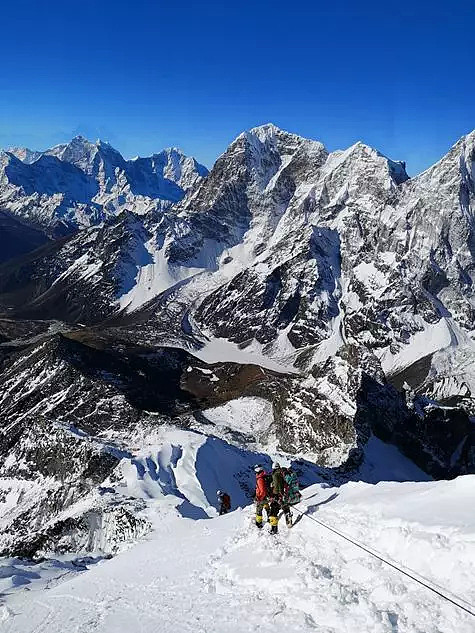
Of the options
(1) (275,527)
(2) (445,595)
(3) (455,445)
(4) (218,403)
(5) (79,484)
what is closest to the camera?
(2) (445,595)

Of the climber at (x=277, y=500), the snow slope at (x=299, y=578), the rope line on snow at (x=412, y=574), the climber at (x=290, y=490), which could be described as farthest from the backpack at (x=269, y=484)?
the rope line on snow at (x=412, y=574)

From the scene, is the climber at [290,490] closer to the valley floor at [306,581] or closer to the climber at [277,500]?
the climber at [277,500]

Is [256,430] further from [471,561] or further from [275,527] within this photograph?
[471,561]

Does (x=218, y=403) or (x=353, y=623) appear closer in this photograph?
(x=353, y=623)

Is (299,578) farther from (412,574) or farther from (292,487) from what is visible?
(292,487)

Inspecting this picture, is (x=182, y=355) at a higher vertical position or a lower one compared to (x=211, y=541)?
higher

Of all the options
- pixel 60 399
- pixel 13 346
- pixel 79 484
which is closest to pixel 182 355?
pixel 13 346

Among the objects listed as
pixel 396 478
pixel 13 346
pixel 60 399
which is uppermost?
pixel 13 346

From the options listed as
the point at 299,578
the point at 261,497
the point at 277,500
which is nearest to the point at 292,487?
the point at 261,497
